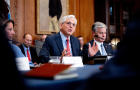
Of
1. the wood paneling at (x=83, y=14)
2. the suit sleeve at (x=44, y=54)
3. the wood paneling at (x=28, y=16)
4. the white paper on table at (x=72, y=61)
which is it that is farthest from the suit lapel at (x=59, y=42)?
the wood paneling at (x=83, y=14)

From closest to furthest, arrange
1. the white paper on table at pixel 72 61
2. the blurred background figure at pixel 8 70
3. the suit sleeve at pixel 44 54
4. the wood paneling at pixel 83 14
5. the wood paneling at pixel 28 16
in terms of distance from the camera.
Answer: the blurred background figure at pixel 8 70
the white paper on table at pixel 72 61
the suit sleeve at pixel 44 54
the wood paneling at pixel 28 16
the wood paneling at pixel 83 14

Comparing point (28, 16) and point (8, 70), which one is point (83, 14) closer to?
point (28, 16)

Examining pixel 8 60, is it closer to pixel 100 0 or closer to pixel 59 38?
pixel 59 38

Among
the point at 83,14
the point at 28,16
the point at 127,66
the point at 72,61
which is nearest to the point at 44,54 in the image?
the point at 72,61

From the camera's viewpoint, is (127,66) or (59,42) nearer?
(127,66)

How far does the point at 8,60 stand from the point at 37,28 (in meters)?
5.84

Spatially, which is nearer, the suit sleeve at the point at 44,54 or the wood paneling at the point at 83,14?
the suit sleeve at the point at 44,54

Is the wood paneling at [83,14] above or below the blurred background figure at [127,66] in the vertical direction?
above

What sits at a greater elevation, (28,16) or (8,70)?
(28,16)

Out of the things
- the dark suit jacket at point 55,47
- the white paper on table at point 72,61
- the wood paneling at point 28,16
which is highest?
the wood paneling at point 28,16

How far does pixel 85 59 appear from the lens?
2.97 m

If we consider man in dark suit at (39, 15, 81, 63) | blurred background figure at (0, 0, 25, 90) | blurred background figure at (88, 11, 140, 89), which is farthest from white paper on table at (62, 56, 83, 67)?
blurred background figure at (0, 0, 25, 90)

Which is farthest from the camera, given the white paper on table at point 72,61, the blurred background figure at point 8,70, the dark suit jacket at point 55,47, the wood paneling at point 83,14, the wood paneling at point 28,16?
the wood paneling at point 83,14

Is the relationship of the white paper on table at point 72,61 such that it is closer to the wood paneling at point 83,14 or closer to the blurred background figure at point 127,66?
the blurred background figure at point 127,66
